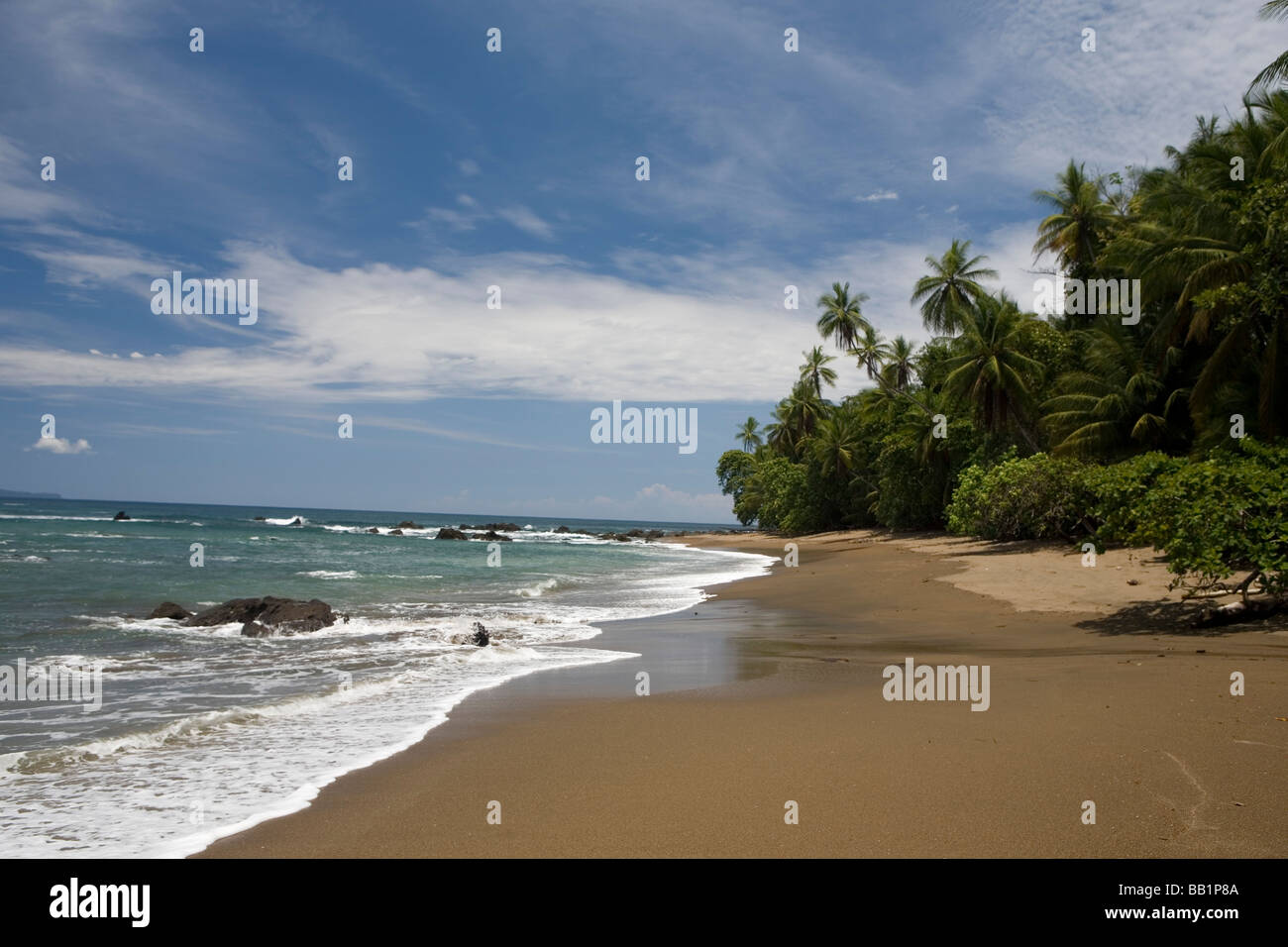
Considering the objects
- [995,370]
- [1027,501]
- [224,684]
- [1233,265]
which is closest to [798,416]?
[995,370]

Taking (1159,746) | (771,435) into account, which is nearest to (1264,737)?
(1159,746)

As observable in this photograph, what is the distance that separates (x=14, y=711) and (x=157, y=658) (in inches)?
131

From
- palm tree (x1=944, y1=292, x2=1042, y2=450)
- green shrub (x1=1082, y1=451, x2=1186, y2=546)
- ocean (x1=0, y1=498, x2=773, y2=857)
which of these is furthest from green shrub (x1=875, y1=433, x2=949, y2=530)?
green shrub (x1=1082, y1=451, x2=1186, y2=546)

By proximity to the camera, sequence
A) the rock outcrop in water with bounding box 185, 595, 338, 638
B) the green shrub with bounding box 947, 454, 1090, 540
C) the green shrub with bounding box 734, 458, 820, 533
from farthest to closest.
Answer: the green shrub with bounding box 734, 458, 820, 533 → the green shrub with bounding box 947, 454, 1090, 540 → the rock outcrop in water with bounding box 185, 595, 338, 638

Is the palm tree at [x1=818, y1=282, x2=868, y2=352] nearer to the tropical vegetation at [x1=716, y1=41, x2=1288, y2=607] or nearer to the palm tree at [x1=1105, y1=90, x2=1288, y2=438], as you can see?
the tropical vegetation at [x1=716, y1=41, x2=1288, y2=607]

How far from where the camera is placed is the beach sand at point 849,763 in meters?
3.72

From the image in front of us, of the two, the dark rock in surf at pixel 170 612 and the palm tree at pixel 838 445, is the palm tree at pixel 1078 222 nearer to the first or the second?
the palm tree at pixel 838 445

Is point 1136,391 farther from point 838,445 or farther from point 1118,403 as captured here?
point 838,445

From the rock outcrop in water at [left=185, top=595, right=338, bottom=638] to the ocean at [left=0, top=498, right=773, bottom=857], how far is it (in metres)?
0.33

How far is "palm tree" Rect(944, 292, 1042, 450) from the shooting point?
1245 inches

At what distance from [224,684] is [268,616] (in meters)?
5.21

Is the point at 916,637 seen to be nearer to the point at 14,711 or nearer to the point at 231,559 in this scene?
the point at 14,711

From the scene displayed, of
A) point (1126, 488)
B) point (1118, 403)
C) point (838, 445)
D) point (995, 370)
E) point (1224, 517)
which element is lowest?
point (1224, 517)

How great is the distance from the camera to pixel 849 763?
15.9 feet
